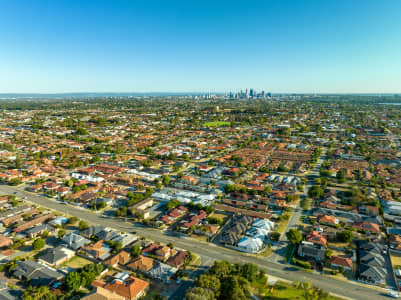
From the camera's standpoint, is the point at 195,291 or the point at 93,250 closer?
the point at 195,291

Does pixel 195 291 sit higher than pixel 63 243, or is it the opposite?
pixel 195 291

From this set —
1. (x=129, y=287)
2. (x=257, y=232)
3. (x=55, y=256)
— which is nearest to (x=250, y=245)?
(x=257, y=232)

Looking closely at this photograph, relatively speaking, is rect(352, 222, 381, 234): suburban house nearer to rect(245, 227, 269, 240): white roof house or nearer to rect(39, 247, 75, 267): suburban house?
rect(245, 227, 269, 240): white roof house

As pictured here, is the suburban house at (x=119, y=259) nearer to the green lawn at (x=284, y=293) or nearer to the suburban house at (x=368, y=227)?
the green lawn at (x=284, y=293)

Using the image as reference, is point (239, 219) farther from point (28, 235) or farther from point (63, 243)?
point (28, 235)

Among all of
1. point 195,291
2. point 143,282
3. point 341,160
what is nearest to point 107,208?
point 143,282

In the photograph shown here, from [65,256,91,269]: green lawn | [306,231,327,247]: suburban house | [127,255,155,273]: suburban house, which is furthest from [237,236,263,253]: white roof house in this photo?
[65,256,91,269]: green lawn

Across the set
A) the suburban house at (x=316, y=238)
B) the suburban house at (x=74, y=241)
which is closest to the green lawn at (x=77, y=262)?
the suburban house at (x=74, y=241)
